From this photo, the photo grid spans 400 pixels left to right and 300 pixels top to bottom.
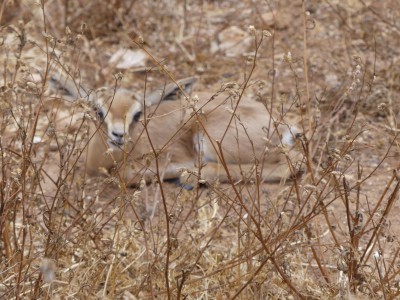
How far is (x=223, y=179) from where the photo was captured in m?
5.76

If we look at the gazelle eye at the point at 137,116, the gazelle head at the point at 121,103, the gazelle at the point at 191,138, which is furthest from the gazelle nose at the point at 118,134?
the gazelle eye at the point at 137,116

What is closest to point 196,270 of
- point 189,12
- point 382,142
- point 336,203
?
point 336,203

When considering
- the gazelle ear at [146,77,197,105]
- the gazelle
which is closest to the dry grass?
the gazelle

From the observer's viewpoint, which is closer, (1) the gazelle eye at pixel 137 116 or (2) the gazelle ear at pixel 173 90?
(2) the gazelle ear at pixel 173 90

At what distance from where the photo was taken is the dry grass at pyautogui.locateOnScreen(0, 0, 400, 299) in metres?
3.27

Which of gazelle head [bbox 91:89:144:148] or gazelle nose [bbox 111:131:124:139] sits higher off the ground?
gazelle head [bbox 91:89:144:148]

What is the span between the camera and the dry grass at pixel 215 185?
327cm

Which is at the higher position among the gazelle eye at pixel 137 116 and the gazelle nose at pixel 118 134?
the gazelle eye at pixel 137 116

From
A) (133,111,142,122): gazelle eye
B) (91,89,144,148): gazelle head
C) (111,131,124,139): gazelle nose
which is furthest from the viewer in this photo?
(133,111,142,122): gazelle eye

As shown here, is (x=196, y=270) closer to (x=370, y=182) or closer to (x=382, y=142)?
(x=370, y=182)

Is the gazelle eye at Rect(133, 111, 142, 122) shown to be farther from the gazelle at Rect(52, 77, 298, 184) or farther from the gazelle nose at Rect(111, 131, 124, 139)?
the gazelle nose at Rect(111, 131, 124, 139)

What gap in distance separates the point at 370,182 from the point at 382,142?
68 centimetres

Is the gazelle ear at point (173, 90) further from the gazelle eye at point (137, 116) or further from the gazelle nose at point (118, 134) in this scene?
the gazelle nose at point (118, 134)

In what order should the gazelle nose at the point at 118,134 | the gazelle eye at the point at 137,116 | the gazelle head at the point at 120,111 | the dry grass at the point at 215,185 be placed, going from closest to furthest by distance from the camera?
the dry grass at the point at 215,185, the gazelle nose at the point at 118,134, the gazelle head at the point at 120,111, the gazelle eye at the point at 137,116
